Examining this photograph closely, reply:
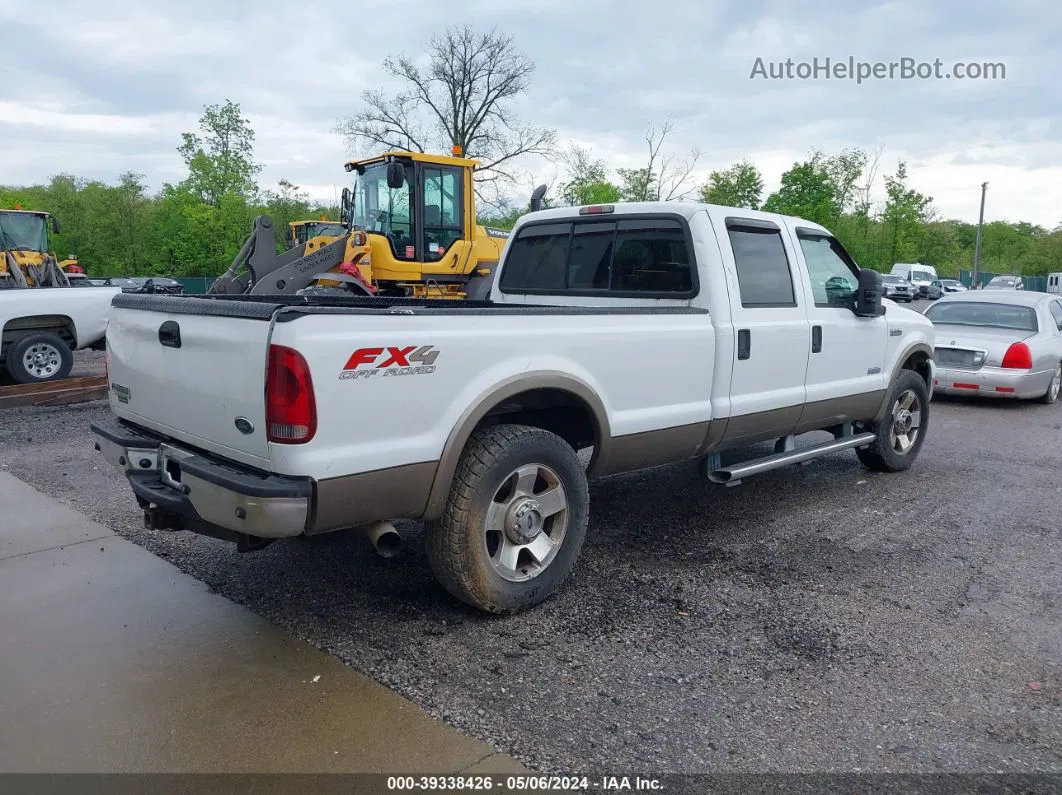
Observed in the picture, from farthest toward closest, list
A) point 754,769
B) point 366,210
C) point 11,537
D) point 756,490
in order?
point 366,210 → point 756,490 → point 11,537 → point 754,769

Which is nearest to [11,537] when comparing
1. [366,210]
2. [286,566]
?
[286,566]

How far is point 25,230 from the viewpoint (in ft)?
58.8

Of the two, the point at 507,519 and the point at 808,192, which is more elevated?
the point at 808,192

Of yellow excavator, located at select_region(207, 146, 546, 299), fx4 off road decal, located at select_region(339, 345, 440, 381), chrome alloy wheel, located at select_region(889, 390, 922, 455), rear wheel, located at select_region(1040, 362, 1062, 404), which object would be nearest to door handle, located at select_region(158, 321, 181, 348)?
fx4 off road decal, located at select_region(339, 345, 440, 381)

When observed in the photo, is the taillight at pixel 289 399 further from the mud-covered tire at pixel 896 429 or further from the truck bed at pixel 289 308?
the mud-covered tire at pixel 896 429

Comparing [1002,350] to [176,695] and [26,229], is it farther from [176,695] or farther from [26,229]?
[26,229]

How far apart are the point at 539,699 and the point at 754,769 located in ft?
2.81

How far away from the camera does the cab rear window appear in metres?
5.01

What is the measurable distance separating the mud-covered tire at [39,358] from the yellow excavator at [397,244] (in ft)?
8.26

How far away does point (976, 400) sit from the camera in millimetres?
11445

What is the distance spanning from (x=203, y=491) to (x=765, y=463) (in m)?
3.39

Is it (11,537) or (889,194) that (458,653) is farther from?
(889,194)

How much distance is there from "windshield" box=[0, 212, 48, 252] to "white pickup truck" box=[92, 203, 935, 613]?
1576 centimetres

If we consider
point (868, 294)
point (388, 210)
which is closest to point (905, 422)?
point (868, 294)
